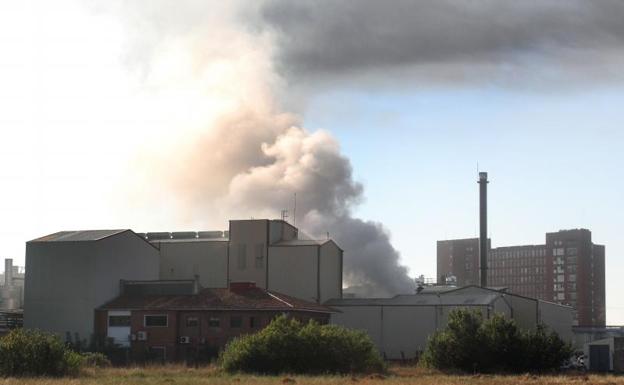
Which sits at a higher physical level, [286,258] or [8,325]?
[286,258]

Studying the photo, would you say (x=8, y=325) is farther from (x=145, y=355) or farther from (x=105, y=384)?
(x=105, y=384)

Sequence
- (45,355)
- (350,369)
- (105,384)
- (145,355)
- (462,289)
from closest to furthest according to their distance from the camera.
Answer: (105,384)
(45,355)
(350,369)
(145,355)
(462,289)

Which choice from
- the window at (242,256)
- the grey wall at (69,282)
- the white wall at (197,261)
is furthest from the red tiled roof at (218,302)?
the white wall at (197,261)

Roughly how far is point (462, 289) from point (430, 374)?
129 feet

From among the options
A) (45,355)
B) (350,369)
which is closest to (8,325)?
(45,355)

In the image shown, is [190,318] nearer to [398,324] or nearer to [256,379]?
[398,324]

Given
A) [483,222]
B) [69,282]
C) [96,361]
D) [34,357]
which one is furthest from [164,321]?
[483,222]

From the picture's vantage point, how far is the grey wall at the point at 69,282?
83.1 metres

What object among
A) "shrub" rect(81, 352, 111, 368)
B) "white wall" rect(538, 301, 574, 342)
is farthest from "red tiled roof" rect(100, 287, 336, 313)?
"white wall" rect(538, 301, 574, 342)

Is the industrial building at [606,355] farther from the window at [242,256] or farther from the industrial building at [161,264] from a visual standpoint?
the window at [242,256]

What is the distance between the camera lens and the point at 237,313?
259 feet

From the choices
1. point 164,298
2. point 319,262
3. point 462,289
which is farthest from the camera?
point 462,289

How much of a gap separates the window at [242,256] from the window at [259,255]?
3.60ft

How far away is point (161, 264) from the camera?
9656cm
